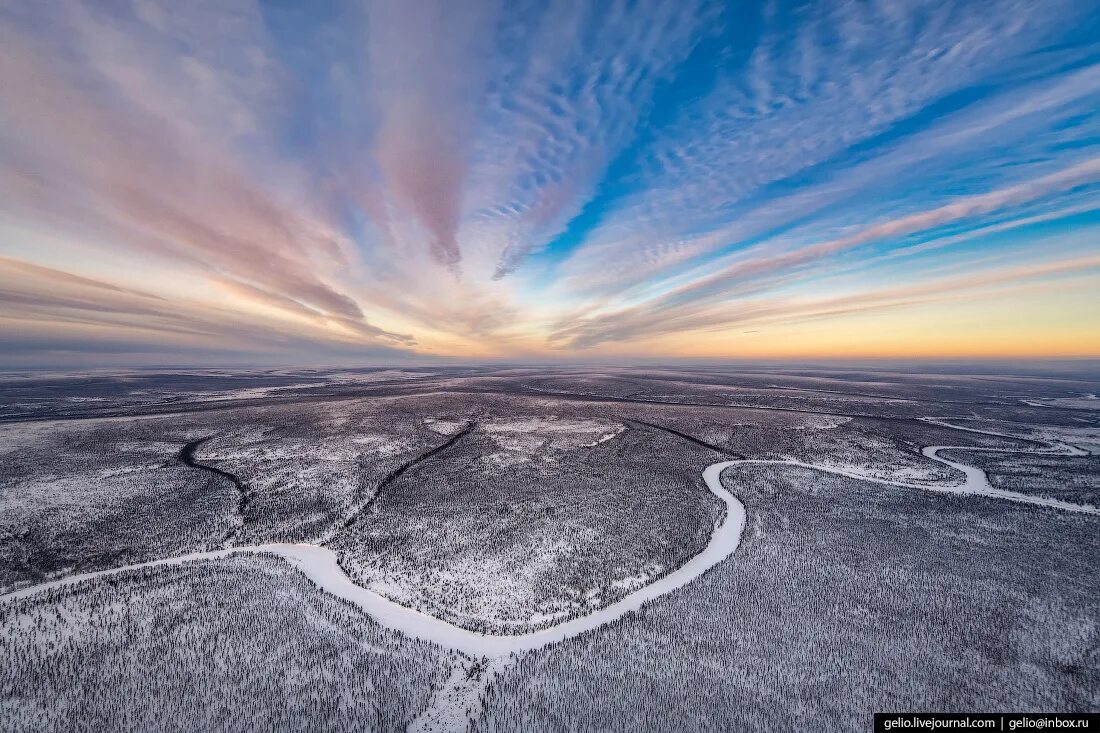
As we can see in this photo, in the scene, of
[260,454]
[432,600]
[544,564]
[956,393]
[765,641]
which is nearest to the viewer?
[765,641]

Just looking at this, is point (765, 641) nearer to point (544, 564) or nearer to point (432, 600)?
point (544, 564)

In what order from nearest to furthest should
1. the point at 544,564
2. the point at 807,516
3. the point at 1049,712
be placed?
the point at 1049,712
the point at 544,564
the point at 807,516

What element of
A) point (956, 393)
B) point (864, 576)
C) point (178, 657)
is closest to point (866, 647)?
point (864, 576)

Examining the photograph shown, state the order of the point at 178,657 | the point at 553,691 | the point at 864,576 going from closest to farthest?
the point at 553,691 < the point at 178,657 < the point at 864,576

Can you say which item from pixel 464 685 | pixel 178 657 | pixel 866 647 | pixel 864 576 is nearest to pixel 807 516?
pixel 864 576

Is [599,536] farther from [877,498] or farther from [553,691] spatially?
[877,498]

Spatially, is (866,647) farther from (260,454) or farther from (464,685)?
(260,454)

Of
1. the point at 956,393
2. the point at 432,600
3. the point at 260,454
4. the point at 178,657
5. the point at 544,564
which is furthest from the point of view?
the point at 956,393

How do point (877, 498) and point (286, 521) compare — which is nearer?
point (286, 521)

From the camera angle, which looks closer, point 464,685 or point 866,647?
point 464,685
